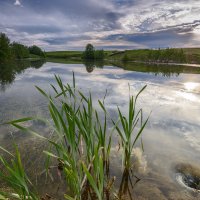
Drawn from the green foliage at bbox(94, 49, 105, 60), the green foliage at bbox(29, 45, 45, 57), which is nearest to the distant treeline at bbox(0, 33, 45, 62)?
the green foliage at bbox(29, 45, 45, 57)

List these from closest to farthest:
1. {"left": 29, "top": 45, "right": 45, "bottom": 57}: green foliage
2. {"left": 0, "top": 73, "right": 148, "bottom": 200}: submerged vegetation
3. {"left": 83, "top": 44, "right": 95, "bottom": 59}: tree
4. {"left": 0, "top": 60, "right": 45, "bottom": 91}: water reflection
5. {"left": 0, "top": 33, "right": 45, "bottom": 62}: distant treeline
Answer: {"left": 0, "top": 73, "right": 148, "bottom": 200}: submerged vegetation
{"left": 0, "top": 60, "right": 45, "bottom": 91}: water reflection
{"left": 0, "top": 33, "right": 45, "bottom": 62}: distant treeline
{"left": 83, "top": 44, "right": 95, "bottom": 59}: tree
{"left": 29, "top": 45, "right": 45, "bottom": 57}: green foliage

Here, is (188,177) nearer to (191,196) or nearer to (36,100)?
(191,196)

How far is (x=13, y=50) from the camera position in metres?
114

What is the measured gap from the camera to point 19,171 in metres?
2.82

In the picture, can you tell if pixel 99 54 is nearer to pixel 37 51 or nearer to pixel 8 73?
pixel 37 51

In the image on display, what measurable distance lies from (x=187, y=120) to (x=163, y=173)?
7.03 metres

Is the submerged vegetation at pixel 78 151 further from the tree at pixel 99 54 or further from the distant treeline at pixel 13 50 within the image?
the tree at pixel 99 54

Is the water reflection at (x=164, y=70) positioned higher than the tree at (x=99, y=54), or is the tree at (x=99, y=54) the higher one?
the tree at (x=99, y=54)

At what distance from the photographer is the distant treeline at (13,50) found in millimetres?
78562

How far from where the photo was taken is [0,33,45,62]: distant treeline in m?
78.6

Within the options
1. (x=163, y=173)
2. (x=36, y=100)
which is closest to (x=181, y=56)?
(x=36, y=100)

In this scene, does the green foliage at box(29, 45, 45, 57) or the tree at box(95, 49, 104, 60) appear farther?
the green foliage at box(29, 45, 45, 57)

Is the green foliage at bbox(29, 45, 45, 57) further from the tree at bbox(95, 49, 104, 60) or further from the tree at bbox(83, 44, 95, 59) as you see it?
the tree at bbox(95, 49, 104, 60)

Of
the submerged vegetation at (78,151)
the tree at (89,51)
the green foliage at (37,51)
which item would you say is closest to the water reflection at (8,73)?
the submerged vegetation at (78,151)
